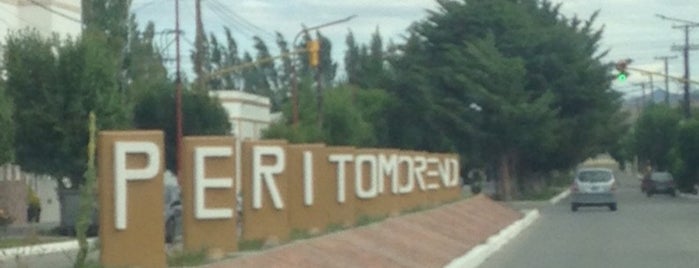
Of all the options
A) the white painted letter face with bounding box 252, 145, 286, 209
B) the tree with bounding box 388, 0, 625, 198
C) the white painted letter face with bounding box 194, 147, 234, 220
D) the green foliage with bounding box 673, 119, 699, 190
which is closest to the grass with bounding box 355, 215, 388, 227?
the white painted letter face with bounding box 252, 145, 286, 209

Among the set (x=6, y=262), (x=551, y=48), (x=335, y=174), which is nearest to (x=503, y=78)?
(x=551, y=48)

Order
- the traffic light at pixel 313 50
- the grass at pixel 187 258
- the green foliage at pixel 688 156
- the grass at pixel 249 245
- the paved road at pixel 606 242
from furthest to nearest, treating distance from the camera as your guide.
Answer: the green foliage at pixel 688 156 < the traffic light at pixel 313 50 < the paved road at pixel 606 242 < the grass at pixel 249 245 < the grass at pixel 187 258

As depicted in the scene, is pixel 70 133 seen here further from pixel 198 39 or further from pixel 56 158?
pixel 198 39

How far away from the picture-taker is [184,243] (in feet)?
70.9

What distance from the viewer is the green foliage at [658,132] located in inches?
5615

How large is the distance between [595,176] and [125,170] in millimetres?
46955

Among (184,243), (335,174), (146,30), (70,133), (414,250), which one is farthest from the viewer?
(146,30)

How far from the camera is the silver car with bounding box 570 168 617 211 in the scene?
6400cm

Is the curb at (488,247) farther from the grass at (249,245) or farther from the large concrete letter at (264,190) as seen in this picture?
the grass at (249,245)

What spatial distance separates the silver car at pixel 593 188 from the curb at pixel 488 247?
10.2 metres

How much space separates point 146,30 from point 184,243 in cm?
9591

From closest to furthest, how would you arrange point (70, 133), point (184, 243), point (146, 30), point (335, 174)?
1. point (184, 243)
2. point (335, 174)
3. point (70, 133)
4. point (146, 30)

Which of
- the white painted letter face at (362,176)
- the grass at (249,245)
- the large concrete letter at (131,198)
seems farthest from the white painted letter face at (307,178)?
the large concrete letter at (131,198)

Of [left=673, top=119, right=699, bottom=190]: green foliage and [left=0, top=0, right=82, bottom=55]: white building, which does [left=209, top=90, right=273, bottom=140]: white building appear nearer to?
[left=0, top=0, right=82, bottom=55]: white building
